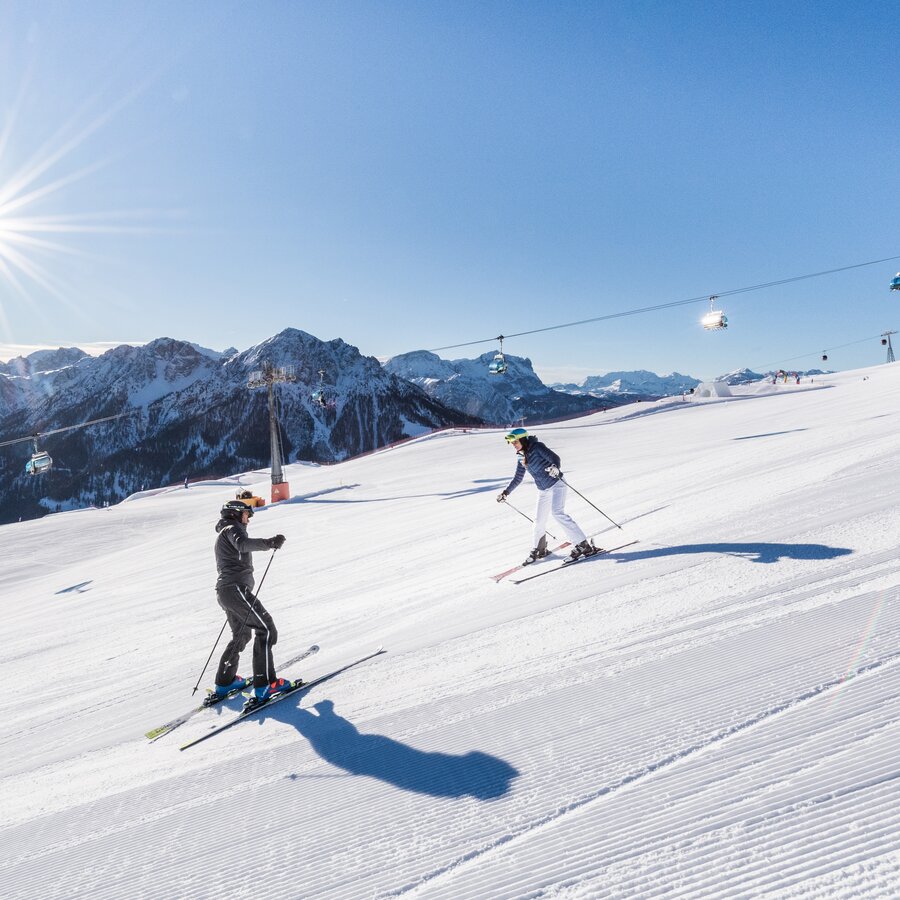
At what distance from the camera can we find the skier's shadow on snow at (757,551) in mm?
5629

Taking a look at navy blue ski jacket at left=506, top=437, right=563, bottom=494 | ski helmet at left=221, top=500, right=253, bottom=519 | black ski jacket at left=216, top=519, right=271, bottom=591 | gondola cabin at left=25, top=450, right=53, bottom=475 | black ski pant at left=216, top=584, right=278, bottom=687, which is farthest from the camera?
gondola cabin at left=25, top=450, right=53, bottom=475

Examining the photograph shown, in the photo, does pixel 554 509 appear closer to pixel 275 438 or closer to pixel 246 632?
pixel 246 632

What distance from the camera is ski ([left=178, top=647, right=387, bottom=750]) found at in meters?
4.72

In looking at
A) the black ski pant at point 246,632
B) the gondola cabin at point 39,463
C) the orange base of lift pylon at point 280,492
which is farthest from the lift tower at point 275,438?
the black ski pant at point 246,632

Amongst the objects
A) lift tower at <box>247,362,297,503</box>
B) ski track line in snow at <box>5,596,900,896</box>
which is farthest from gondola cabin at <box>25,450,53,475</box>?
ski track line in snow at <box>5,596,900,896</box>

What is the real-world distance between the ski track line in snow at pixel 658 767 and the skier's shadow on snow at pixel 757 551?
2.42 meters

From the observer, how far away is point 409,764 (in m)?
3.56

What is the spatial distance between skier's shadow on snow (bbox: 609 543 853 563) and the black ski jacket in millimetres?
4825

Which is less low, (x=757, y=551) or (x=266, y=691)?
(x=757, y=551)

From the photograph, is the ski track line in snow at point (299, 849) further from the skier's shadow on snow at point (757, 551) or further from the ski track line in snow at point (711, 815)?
the skier's shadow on snow at point (757, 551)

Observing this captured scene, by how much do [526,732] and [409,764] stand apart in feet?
2.78

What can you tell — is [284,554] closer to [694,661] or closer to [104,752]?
[104,752]

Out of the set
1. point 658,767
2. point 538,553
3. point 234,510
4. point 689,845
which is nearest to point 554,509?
point 538,553

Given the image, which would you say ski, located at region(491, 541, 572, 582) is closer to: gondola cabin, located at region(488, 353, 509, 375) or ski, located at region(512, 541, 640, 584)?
ski, located at region(512, 541, 640, 584)
